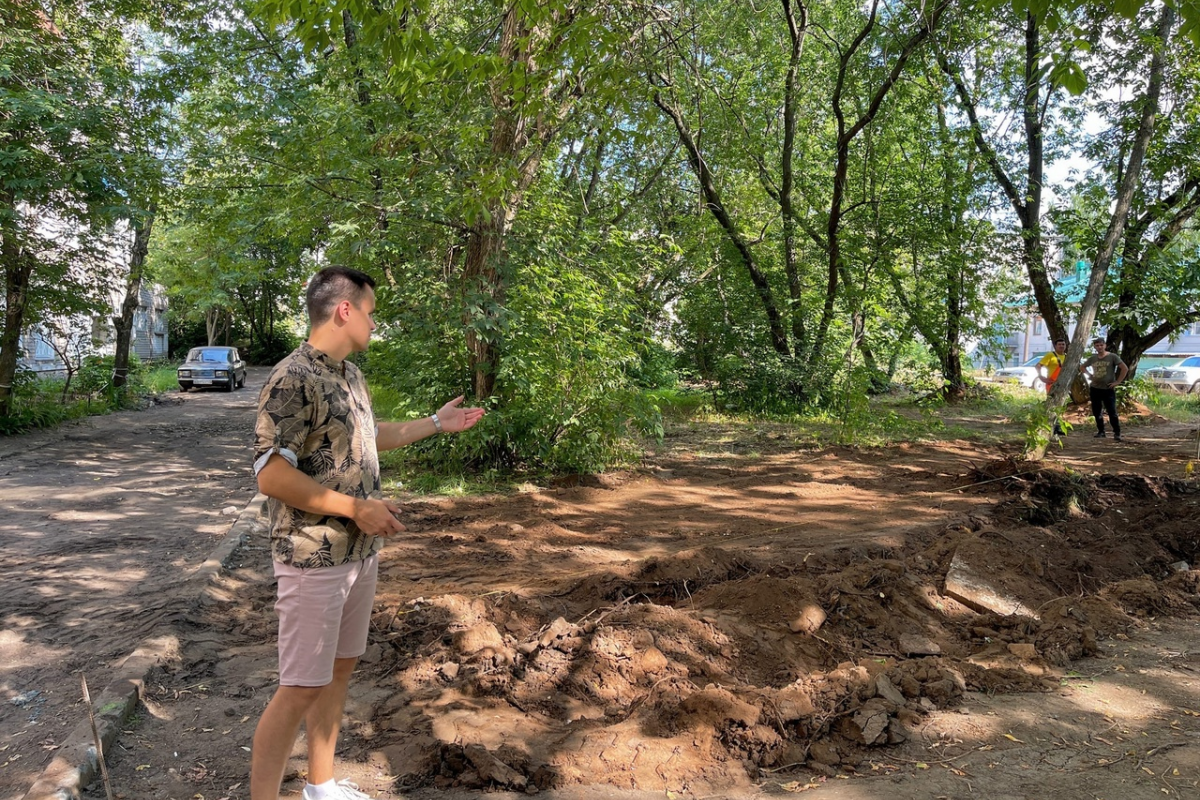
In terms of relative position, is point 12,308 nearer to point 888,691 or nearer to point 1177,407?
point 888,691

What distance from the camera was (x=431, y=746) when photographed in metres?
3.64

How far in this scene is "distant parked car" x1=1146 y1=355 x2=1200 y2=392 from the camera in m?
26.7

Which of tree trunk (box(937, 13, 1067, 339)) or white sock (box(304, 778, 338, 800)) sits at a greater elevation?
tree trunk (box(937, 13, 1067, 339))

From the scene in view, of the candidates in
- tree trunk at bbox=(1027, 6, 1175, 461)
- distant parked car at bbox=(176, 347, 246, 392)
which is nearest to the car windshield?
distant parked car at bbox=(176, 347, 246, 392)

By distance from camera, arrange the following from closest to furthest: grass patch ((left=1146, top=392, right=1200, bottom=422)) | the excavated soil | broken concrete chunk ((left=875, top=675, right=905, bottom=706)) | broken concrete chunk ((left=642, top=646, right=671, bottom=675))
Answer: the excavated soil
broken concrete chunk ((left=875, top=675, right=905, bottom=706))
broken concrete chunk ((left=642, top=646, right=671, bottom=675))
grass patch ((left=1146, top=392, right=1200, bottom=422))

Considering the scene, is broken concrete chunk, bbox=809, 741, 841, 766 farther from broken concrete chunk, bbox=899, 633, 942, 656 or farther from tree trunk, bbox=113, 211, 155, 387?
tree trunk, bbox=113, 211, 155, 387

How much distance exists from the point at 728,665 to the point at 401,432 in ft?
7.61

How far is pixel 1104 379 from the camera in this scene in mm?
14695

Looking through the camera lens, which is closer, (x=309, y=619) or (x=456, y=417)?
(x=309, y=619)

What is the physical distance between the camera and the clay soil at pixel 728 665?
11.2 feet

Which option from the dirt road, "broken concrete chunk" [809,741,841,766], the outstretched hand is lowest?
the dirt road

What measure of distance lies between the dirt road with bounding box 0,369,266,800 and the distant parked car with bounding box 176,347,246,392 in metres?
14.2

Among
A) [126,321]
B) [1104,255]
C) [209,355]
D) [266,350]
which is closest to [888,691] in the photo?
[1104,255]

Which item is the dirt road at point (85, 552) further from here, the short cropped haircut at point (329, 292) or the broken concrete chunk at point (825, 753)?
the broken concrete chunk at point (825, 753)
